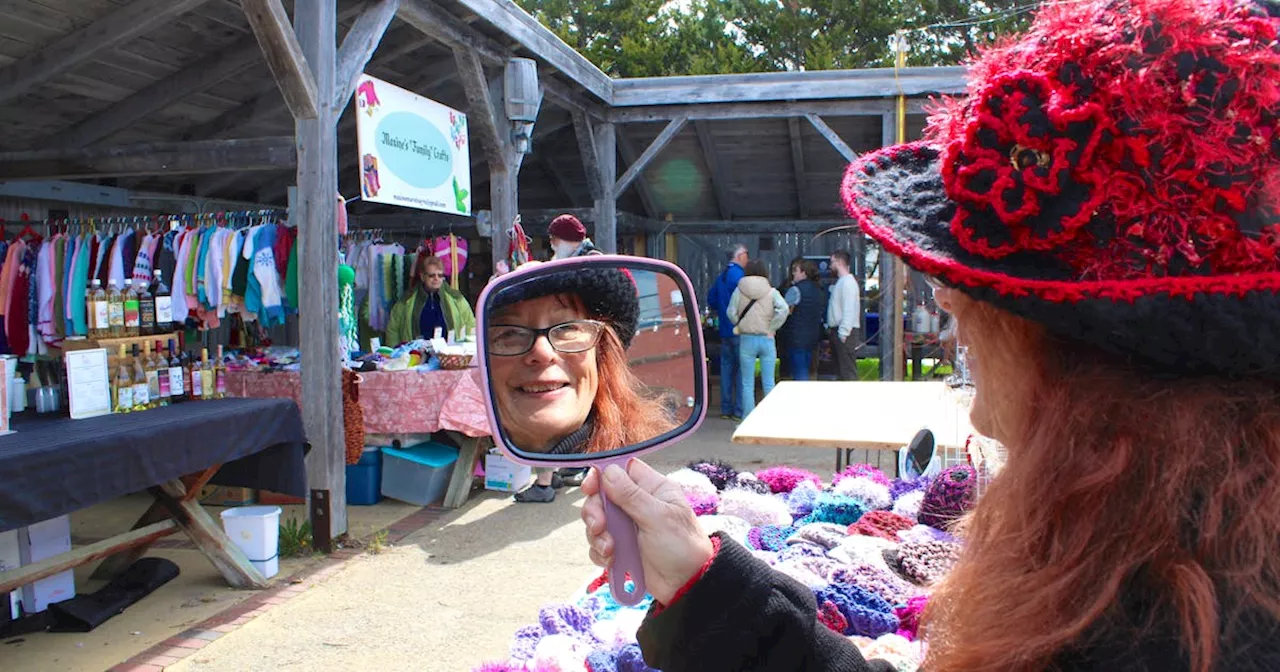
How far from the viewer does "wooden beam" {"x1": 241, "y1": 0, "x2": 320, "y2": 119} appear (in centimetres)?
445

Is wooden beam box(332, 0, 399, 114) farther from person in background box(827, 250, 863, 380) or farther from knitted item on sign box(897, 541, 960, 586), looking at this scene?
person in background box(827, 250, 863, 380)

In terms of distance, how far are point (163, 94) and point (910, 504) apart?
665 cm

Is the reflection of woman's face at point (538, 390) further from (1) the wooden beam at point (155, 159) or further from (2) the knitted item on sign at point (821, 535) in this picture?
(1) the wooden beam at point (155, 159)

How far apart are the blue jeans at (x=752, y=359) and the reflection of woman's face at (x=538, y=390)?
772cm

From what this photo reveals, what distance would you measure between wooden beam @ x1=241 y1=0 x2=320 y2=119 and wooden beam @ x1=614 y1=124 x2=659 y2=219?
18.2ft

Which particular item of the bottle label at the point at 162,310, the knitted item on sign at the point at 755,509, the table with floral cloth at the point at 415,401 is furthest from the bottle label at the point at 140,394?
the knitted item on sign at the point at 755,509

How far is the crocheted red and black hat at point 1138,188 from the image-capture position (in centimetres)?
67

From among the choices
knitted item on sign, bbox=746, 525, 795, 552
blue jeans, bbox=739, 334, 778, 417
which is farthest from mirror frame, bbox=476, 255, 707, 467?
blue jeans, bbox=739, 334, 778, 417

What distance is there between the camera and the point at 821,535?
237 cm

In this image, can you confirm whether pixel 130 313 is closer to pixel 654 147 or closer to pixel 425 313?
pixel 425 313

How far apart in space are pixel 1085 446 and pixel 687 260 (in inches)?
552

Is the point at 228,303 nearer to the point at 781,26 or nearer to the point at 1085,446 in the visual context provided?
the point at 1085,446

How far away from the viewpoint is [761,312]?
8.73 metres

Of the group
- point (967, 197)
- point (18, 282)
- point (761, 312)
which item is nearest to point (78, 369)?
point (18, 282)
